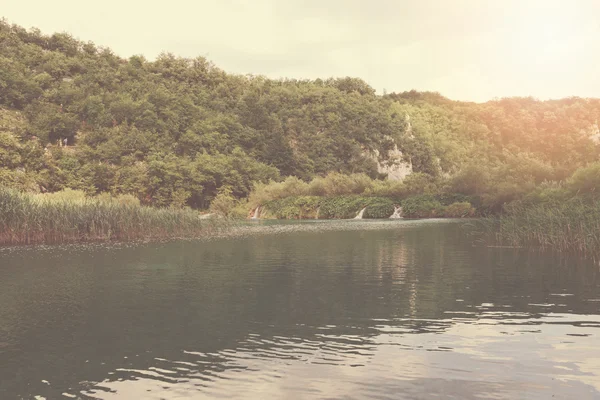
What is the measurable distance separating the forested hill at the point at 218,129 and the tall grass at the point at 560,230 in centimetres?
3731

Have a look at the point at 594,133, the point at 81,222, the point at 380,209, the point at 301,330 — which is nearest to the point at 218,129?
the point at 380,209

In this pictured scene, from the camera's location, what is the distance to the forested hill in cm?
8650

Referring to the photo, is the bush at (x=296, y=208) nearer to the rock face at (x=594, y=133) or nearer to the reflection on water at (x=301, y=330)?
the reflection on water at (x=301, y=330)

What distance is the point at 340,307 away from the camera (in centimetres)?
1480

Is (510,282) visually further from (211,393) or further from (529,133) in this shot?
(529,133)

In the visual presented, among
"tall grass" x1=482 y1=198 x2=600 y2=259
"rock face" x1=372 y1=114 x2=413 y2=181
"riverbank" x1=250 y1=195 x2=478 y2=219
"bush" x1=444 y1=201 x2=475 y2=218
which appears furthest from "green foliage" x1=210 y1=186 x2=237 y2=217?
"tall grass" x1=482 y1=198 x2=600 y2=259

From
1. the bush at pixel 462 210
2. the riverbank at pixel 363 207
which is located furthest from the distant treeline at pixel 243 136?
the bush at pixel 462 210

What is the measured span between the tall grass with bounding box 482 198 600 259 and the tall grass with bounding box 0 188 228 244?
75.7 feet

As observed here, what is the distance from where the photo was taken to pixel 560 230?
26.7 m

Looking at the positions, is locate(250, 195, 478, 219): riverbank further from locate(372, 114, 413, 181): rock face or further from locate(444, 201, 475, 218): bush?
locate(372, 114, 413, 181): rock face

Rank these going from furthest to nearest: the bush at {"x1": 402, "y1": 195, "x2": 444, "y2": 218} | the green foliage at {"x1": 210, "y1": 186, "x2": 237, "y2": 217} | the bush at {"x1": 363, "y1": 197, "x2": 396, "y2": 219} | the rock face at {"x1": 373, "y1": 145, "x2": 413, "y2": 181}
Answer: the rock face at {"x1": 373, "y1": 145, "x2": 413, "y2": 181} < the green foliage at {"x1": 210, "y1": 186, "x2": 237, "y2": 217} < the bush at {"x1": 363, "y1": 197, "x2": 396, "y2": 219} < the bush at {"x1": 402, "y1": 195, "x2": 444, "y2": 218}


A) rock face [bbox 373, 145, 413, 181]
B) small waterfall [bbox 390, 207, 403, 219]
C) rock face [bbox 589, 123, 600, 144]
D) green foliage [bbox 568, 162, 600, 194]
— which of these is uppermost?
rock face [bbox 589, 123, 600, 144]

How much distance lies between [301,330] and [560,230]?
19610mm

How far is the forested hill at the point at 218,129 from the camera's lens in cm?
8650
